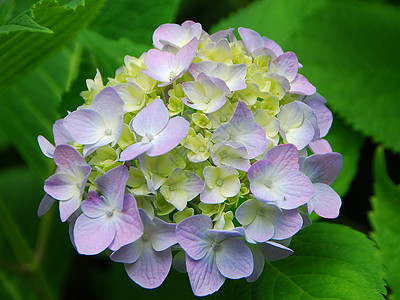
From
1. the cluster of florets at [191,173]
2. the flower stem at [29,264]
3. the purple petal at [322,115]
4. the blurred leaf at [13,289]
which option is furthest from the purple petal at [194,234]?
the blurred leaf at [13,289]

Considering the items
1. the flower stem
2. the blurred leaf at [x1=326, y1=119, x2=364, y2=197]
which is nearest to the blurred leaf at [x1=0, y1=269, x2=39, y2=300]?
the flower stem

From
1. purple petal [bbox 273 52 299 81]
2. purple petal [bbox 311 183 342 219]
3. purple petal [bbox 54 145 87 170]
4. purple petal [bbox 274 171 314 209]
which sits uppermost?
purple petal [bbox 54 145 87 170]

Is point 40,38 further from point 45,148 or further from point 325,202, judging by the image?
point 325,202

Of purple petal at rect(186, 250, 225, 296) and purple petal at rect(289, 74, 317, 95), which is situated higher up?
purple petal at rect(289, 74, 317, 95)

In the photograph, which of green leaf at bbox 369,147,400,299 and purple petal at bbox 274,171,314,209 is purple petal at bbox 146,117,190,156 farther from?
green leaf at bbox 369,147,400,299

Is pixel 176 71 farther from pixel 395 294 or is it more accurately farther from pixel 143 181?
pixel 395 294

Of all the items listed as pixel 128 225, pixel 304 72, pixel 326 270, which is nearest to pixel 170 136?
pixel 128 225

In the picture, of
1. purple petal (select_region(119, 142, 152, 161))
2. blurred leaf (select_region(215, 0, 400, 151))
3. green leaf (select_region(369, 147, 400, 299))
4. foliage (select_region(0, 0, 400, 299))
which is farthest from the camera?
blurred leaf (select_region(215, 0, 400, 151))

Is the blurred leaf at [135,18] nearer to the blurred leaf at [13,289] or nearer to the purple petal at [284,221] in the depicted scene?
the purple petal at [284,221]
